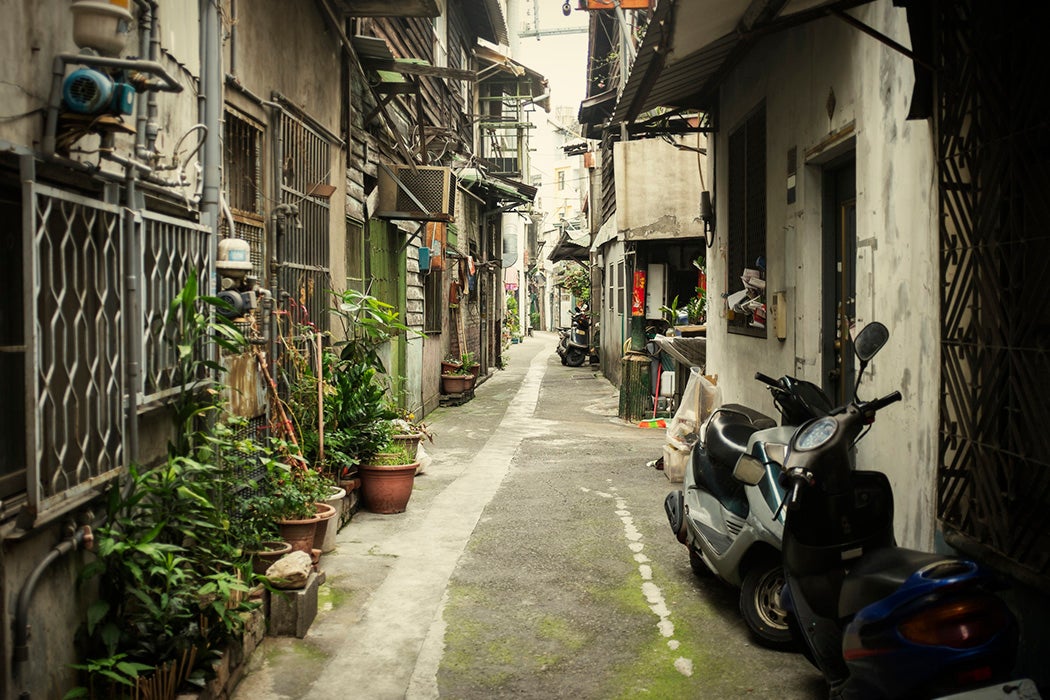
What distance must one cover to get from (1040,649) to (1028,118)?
6.45 ft

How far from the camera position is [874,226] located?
5.16 metres

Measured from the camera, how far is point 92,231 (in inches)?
146

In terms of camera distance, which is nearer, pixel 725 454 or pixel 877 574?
pixel 877 574

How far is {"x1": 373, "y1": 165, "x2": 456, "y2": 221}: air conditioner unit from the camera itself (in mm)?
10898

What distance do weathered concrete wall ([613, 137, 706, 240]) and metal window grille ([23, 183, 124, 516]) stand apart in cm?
1194

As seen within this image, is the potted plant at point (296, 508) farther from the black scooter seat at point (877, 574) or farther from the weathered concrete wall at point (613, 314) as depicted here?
the weathered concrete wall at point (613, 314)

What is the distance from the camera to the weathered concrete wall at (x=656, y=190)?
1500 cm

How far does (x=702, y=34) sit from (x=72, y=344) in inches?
161

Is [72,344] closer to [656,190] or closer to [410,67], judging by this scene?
[410,67]

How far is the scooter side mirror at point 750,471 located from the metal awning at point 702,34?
2099 millimetres

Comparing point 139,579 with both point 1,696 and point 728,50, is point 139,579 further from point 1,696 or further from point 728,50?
point 728,50

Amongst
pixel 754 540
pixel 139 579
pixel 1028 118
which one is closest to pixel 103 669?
pixel 139 579

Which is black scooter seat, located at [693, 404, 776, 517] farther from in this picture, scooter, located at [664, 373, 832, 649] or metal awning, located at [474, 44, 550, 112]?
metal awning, located at [474, 44, 550, 112]

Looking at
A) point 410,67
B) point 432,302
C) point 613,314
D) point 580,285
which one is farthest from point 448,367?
point 580,285
